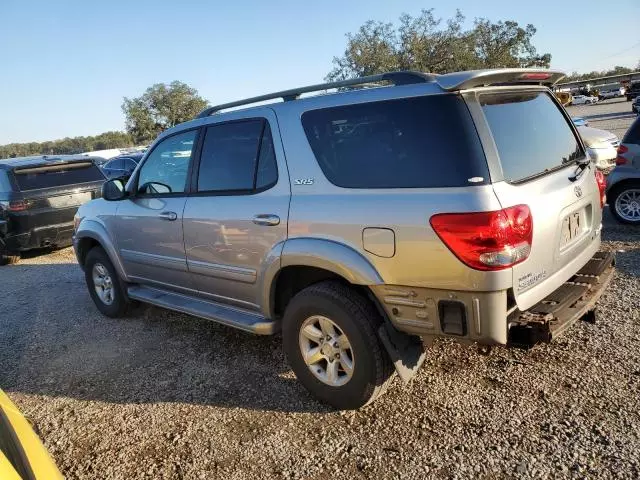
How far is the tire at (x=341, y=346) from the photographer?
2.86 meters

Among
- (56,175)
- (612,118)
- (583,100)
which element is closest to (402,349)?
(56,175)

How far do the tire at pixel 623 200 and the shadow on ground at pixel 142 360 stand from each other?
18.5 feet

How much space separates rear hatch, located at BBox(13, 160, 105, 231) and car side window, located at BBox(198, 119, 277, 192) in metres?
5.65

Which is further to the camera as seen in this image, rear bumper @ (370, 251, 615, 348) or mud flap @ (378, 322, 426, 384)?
mud flap @ (378, 322, 426, 384)

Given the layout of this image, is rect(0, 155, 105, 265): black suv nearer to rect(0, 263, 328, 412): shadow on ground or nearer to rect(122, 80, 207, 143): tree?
rect(0, 263, 328, 412): shadow on ground

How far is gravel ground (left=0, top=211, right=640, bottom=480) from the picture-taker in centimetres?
262

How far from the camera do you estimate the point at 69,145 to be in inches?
2761

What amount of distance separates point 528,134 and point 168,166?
2.89 meters

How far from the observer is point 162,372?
12.8 feet

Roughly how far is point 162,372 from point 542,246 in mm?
2921

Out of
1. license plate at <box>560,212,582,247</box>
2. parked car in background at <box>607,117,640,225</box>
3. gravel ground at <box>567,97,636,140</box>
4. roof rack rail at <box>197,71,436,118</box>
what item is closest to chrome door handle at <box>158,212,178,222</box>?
roof rack rail at <box>197,71,436,118</box>

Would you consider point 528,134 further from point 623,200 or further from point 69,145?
point 69,145

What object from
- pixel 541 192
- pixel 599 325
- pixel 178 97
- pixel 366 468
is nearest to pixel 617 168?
pixel 599 325

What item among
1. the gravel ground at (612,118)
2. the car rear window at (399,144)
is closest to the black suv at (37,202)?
the car rear window at (399,144)
